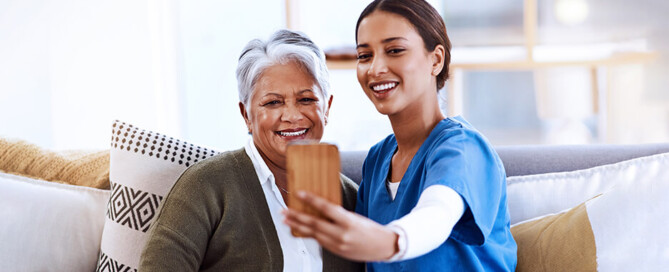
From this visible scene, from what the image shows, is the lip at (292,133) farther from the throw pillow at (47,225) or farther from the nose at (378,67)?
the throw pillow at (47,225)

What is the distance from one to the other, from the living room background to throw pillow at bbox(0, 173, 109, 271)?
1.72m

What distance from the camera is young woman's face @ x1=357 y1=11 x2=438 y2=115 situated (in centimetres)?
118

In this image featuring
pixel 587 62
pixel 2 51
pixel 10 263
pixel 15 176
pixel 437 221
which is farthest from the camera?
pixel 587 62

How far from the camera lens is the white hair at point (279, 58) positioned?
1434mm

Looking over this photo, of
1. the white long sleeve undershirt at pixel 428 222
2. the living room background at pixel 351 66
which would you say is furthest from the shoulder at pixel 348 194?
the living room background at pixel 351 66

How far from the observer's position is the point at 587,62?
3330mm

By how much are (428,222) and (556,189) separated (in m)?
0.81

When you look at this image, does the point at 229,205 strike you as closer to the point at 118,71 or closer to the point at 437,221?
the point at 437,221

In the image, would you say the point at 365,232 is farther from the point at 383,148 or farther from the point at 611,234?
the point at 611,234

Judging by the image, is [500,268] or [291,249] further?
[291,249]

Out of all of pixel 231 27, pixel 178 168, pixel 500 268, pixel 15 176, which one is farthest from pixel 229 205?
pixel 231 27

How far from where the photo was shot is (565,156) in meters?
1.71

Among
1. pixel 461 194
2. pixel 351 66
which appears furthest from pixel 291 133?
pixel 351 66

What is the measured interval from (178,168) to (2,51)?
2011 millimetres
